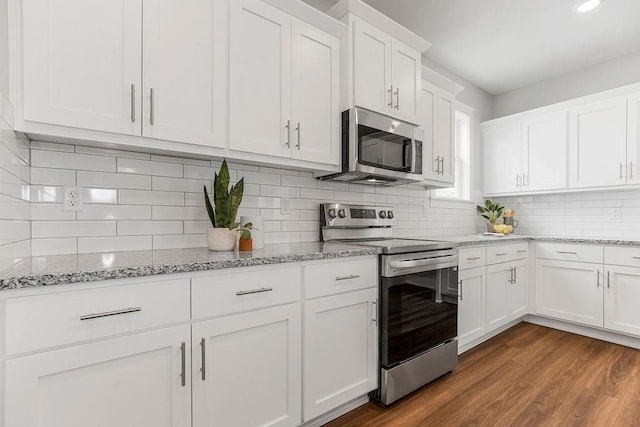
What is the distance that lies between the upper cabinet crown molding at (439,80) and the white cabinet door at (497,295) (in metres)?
1.67

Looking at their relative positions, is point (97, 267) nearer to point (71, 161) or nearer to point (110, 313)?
point (110, 313)

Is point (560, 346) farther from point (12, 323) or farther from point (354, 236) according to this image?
point (12, 323)

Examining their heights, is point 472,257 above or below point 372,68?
below

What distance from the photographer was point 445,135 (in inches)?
119

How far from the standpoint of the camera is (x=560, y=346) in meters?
2.82

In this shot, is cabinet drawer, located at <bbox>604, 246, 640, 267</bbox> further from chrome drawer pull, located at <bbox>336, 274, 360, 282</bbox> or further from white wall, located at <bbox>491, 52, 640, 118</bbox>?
chrome drawer pull, located at <bbox>336, 274, 360, 282</bbox>

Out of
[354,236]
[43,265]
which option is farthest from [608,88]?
[43,265]

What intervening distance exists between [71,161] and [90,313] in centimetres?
85

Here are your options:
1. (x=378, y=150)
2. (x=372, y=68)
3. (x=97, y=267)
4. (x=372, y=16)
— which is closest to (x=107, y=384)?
(x=97, y=267)

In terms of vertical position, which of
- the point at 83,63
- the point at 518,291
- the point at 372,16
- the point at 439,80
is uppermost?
the point at 372,16

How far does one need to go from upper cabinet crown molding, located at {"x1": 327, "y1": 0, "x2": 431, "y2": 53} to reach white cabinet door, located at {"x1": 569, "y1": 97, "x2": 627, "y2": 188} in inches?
80.5

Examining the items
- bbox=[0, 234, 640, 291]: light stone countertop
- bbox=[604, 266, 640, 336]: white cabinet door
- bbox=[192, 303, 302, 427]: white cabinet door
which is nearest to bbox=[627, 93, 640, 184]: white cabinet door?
bbox=[604, 266, 640, 336]: white cabinet door

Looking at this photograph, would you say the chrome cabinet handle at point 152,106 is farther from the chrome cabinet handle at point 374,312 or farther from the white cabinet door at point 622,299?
the white cabinet door at point 622,299

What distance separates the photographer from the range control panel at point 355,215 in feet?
7.70
